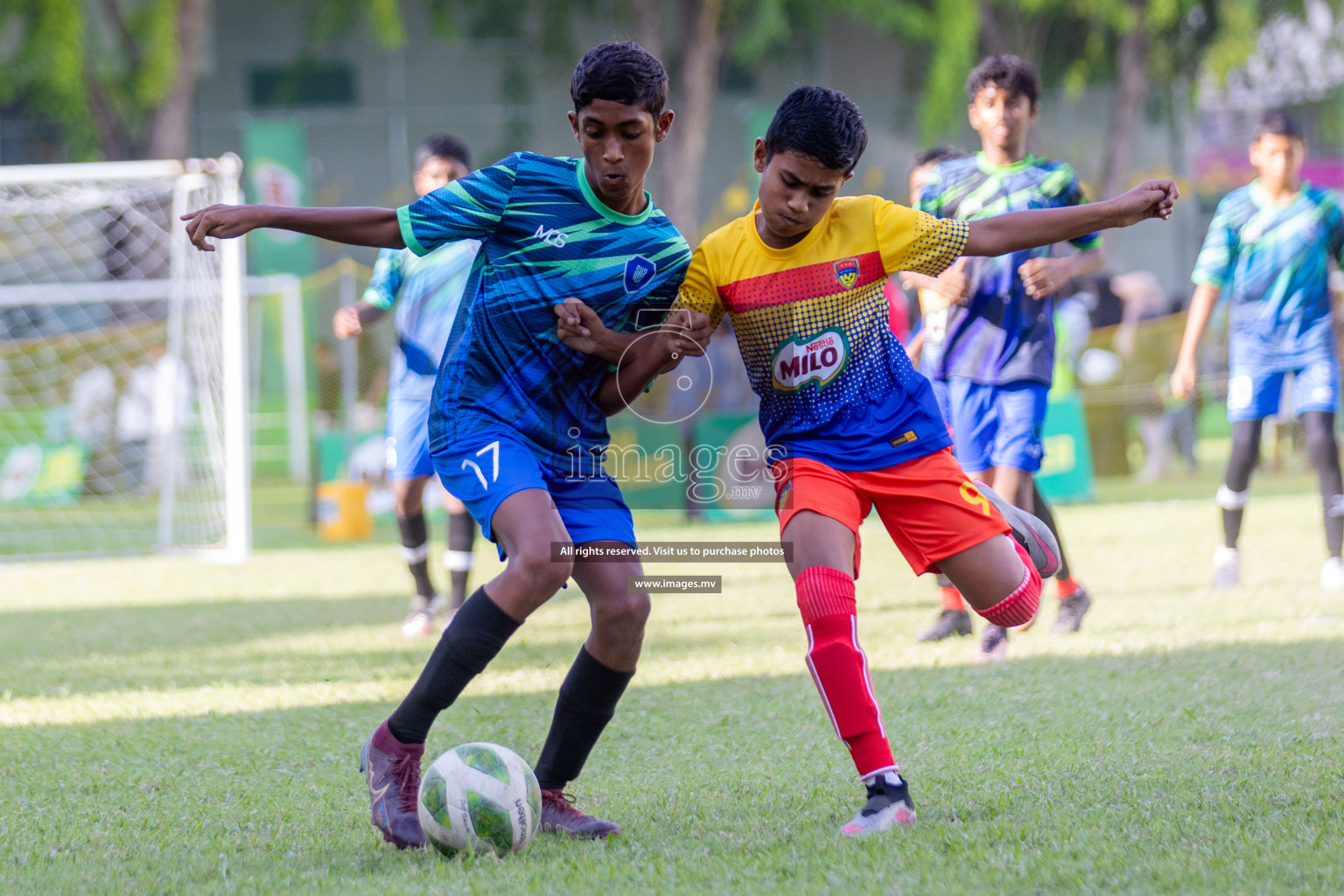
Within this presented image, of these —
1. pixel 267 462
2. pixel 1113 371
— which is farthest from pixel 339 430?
pixel 1113 371

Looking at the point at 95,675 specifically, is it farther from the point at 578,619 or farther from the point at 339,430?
the point at 339,430

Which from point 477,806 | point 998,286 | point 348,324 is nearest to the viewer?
point 477,806

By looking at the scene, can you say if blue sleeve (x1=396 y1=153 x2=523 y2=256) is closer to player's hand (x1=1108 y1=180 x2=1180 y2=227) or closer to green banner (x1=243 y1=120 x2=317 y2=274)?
player's hand (x1=1108 y1=180 x2=1180 y2=227)

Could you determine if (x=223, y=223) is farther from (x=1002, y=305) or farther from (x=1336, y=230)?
(x=1336, y=230)

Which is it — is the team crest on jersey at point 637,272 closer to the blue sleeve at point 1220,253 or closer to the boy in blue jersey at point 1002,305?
the boy in blue jersey at point 1002,305

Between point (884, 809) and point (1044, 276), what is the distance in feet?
9.14

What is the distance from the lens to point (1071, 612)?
5938 millimetres

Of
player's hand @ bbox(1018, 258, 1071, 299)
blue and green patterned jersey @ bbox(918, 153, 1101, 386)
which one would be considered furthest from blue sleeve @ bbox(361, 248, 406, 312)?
player's hand @ bbox(1018, 258, 1071, 299)

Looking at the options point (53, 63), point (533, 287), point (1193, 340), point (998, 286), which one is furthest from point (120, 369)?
point (533, 287)

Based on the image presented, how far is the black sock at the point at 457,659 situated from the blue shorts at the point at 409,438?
10.6ft

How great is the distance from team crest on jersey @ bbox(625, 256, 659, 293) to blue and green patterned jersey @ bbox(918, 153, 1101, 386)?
7.87ft

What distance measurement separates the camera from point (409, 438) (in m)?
6.39

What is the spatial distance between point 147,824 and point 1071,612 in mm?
4051

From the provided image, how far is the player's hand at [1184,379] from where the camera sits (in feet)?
22.0
